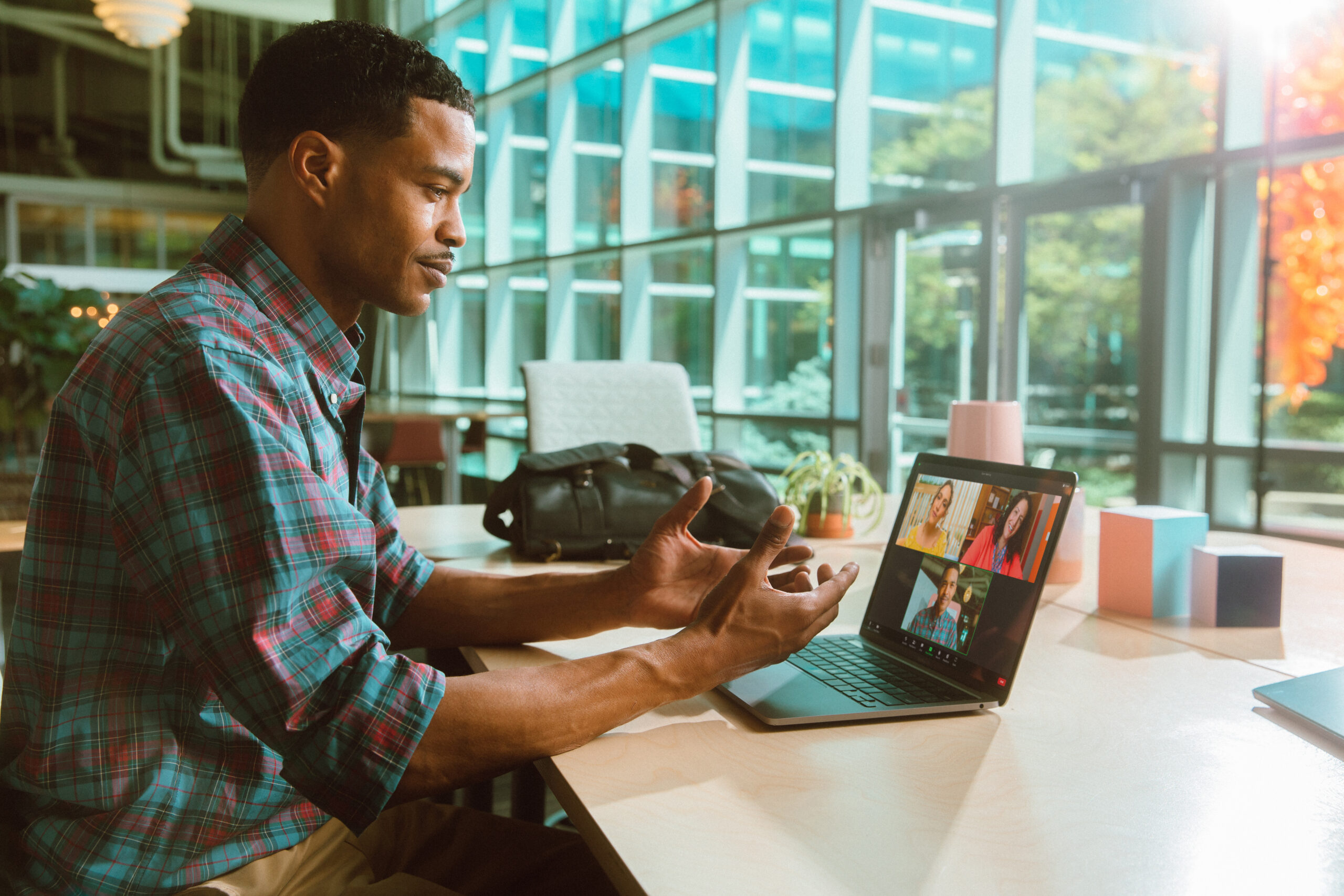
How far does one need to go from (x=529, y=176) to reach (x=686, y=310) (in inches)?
100.0

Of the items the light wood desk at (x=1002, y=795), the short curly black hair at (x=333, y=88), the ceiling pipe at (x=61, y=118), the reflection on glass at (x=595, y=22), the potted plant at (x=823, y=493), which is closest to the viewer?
the light wood desk at (x=1002, y=795)

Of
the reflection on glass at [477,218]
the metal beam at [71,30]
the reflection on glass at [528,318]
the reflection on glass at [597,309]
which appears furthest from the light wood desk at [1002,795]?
the metal beam at [71,30]

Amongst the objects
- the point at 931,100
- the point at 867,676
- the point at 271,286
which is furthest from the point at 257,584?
the point at 931,100

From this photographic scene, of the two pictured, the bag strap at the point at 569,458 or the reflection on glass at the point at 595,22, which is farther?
the reflection on glass at the point at 595,22

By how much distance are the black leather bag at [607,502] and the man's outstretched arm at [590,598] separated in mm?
444

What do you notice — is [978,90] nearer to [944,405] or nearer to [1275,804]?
[944,405]

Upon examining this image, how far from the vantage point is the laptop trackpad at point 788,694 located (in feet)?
3.05

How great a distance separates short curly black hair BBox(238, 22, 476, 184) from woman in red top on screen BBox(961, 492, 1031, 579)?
76cm

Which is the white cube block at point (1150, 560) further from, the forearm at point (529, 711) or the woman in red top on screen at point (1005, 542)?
the forearm at point (529, 711)

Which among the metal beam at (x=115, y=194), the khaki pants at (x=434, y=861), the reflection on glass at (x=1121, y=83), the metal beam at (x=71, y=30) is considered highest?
the metal beam at (x=71, y=30)

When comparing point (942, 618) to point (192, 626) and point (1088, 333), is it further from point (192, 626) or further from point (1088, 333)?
point (1088, 333)

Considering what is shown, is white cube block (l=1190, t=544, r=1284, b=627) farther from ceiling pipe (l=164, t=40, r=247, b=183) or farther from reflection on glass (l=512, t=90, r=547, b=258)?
ceiling pipe (l=164, t=40, r=247, b=183)

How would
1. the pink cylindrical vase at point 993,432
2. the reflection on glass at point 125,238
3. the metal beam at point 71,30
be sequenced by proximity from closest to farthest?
the pink cylindrical vase at point 993,432 → the metal beam at point 71,30 → the reflection on glass at point 125,238

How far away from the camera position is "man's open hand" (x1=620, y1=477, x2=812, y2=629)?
1.22 meters
